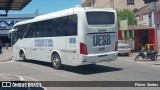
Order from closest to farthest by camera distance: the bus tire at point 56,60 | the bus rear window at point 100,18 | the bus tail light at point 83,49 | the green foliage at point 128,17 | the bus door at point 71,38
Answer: the bus tail light at point 83,49
the bus rear window at point 100,18
the bus door at point 71,38
the bus tire at point 56,60
the green foliage at point 128,17

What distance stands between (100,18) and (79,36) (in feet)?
5.32

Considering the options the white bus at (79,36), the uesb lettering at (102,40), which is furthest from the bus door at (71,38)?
the uesb lettering at (102,40)

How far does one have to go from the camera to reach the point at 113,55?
1666 cm

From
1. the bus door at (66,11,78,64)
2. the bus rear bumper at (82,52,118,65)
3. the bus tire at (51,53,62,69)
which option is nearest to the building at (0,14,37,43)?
the bus tire at (51,53,62,69)

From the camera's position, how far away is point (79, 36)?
50.7 feet

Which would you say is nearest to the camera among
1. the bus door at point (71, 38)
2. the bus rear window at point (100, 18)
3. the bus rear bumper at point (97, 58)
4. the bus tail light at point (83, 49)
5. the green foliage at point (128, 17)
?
the bus tail light at point (83, 49)

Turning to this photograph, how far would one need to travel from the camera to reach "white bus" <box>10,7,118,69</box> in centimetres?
1545

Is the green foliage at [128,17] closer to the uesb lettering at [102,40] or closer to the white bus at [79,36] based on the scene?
the white bus at [79,36]

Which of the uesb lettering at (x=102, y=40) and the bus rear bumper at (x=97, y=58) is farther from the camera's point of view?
the uesb lettering at (x=102, y=40)

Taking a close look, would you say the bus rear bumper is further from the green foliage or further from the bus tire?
the green foliage

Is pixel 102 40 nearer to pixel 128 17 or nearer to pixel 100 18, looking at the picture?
pixel 100 18

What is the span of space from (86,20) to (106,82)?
158 inches

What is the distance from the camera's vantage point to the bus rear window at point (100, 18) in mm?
15719

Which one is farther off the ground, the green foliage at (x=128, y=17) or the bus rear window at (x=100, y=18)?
the green foliage at (x=128, y=17)
